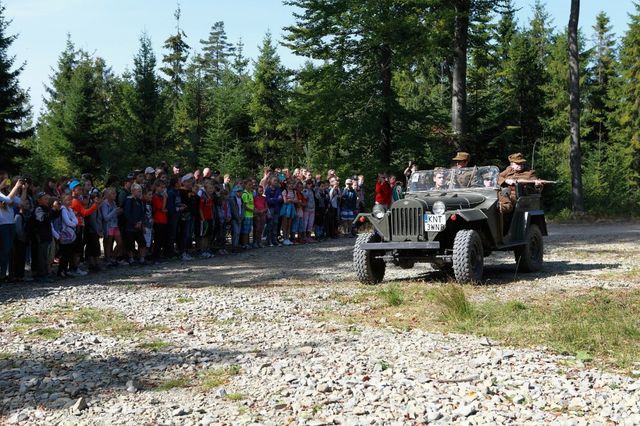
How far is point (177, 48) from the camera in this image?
2183 inches

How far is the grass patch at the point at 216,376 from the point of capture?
5492 millimetres

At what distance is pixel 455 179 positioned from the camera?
41.3ft

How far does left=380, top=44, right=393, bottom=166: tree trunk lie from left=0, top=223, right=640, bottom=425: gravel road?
59.2 ft

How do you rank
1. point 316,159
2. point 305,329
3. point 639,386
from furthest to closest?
point 316,159
point 305,329
point 639,386

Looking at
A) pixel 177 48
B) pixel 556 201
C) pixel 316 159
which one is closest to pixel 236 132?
pixel 177 48

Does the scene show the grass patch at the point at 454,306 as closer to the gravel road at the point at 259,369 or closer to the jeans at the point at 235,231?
the gravel road at the point at 259,369

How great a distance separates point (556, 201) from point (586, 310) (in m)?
22.3

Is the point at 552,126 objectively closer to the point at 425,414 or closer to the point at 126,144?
the point at 126,144

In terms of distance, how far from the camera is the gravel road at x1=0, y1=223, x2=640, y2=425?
4.78 meters

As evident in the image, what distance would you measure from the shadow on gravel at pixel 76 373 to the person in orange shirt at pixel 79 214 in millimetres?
6389

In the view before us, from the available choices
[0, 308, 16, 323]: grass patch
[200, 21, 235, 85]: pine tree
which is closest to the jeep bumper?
[0, 308, 16, 323]: grass patch

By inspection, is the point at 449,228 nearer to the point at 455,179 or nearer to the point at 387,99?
the point at 455,179

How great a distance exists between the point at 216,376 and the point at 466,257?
5748 mm

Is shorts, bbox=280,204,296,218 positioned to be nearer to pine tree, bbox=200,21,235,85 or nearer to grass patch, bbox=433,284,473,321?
grass patch, bbox=433,284,473,321
